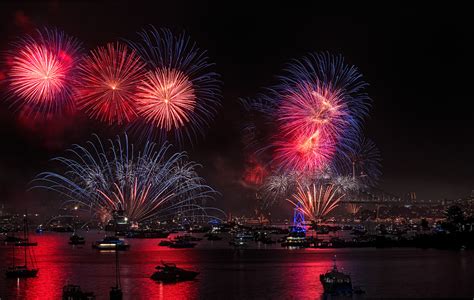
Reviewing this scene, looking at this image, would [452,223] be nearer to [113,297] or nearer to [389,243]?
[389,243]

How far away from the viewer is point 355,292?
145 ft

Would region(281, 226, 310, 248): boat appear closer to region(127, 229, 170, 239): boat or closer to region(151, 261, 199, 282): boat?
region(127, 229, 170, 239): boat

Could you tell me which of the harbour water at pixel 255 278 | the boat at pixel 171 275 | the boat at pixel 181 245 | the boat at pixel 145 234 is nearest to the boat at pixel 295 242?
the boat at pixel 181 245

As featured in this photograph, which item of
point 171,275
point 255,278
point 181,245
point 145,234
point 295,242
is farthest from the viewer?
point 145,234

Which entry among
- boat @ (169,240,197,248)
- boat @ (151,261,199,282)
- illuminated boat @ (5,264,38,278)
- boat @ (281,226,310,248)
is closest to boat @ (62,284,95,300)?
boat @ (151,261,199,282)

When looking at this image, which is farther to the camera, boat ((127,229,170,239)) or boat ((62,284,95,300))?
boat ((127,229,170,239))

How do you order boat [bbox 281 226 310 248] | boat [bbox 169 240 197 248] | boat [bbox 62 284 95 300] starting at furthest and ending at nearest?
boat [bbox 281 226 310 248] → boat [bbox 169 240 197 248] → boat [bbox 62 284 95 300]

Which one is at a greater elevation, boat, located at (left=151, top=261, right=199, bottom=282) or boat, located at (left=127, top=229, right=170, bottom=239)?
boat, located at (left=127, top=229, right=170, bottom=239)

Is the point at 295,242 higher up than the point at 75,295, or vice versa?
the point at 295,242

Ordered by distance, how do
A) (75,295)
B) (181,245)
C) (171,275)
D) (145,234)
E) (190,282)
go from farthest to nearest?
(145,234), (181,245), (171,275), (190,282), (75,295)

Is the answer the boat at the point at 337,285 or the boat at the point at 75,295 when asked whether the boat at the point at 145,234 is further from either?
the boat at the point at 75,295

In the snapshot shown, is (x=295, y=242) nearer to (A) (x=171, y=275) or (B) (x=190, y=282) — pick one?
(B) (x=190, y=282)

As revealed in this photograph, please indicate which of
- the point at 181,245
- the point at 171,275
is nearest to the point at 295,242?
the point at 181,245

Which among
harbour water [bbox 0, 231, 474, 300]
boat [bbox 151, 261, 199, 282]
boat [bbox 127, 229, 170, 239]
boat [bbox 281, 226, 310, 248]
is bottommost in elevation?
harbour water [bbox 0, 231, 474, 300]
